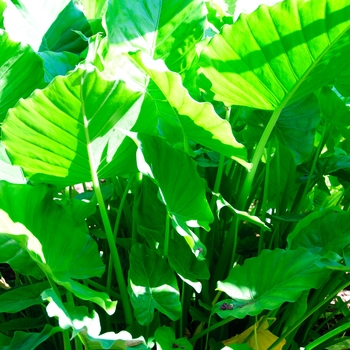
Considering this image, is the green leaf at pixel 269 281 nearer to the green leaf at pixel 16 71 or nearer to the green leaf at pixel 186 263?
the green leaf at pixel 186 263

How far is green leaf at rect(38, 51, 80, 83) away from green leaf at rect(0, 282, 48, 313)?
1.28 feet

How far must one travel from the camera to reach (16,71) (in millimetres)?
890

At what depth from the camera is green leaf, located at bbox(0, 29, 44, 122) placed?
86 centimetres

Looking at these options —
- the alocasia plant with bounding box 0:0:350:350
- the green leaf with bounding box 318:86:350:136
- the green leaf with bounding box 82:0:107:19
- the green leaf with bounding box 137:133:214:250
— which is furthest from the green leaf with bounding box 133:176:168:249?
the green leaf with bounding box 82:0:107:19

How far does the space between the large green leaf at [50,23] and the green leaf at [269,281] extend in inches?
26.6

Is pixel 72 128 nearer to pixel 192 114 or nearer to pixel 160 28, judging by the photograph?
pixel 192 114

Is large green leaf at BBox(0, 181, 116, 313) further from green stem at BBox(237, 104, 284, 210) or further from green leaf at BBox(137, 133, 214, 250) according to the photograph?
green stem at BBox(237, 104, 284, 210)

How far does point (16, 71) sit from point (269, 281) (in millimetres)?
563

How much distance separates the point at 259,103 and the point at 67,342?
521 mm

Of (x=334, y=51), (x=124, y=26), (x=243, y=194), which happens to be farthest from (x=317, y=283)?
(x=124, y=26)

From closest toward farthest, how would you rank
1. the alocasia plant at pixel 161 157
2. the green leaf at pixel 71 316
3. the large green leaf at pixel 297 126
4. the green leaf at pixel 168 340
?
the green leaf at pixel 71 316 < the alocasia plant at pixel 161 157 < the green leaf at pixel 168 340 < the large green leaf at pixel 297 126

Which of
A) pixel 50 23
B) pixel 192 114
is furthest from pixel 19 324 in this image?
pixel 50 23

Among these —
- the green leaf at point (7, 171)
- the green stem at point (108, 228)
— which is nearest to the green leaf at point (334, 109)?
the green stem at point (108, 228)

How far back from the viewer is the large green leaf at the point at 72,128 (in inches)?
27.3
